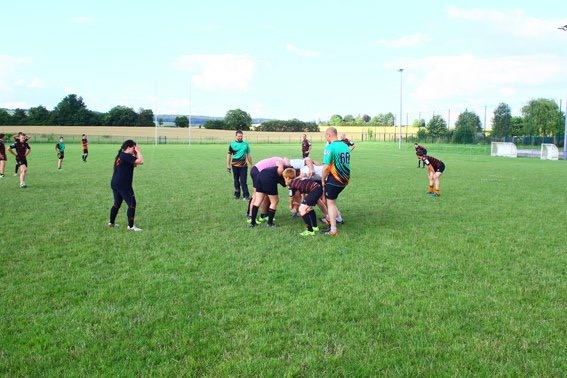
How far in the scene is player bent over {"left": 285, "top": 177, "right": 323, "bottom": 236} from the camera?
8633mm

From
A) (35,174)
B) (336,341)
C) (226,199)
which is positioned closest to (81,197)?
(226,199)

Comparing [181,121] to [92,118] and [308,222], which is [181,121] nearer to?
[92,118]

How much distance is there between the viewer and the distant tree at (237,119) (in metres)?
113

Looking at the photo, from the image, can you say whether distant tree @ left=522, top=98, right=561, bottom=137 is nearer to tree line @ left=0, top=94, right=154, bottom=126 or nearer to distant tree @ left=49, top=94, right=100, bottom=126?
tree line @ left=0, top=94, right=154, bottom=126

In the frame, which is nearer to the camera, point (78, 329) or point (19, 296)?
point (78, 329)

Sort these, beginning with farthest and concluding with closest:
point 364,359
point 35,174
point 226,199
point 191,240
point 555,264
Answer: point 35,174 → point 226,199 → point 191,240 → point 555,264 → point 364,359

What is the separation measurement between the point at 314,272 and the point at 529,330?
260 centimetres

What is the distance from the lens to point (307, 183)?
8844 millimetres

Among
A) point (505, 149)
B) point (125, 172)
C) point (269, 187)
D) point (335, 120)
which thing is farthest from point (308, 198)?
point (335, 120)

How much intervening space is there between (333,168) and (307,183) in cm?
61

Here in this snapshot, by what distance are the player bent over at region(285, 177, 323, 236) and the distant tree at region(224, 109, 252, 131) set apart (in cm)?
10431

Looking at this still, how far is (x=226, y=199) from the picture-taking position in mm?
13219

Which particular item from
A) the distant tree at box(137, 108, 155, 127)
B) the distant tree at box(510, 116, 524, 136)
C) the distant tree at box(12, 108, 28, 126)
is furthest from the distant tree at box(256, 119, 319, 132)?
the distant tree at box(510, 116, 524, 136)

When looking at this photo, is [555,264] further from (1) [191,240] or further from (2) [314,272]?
(1) [191,240]
